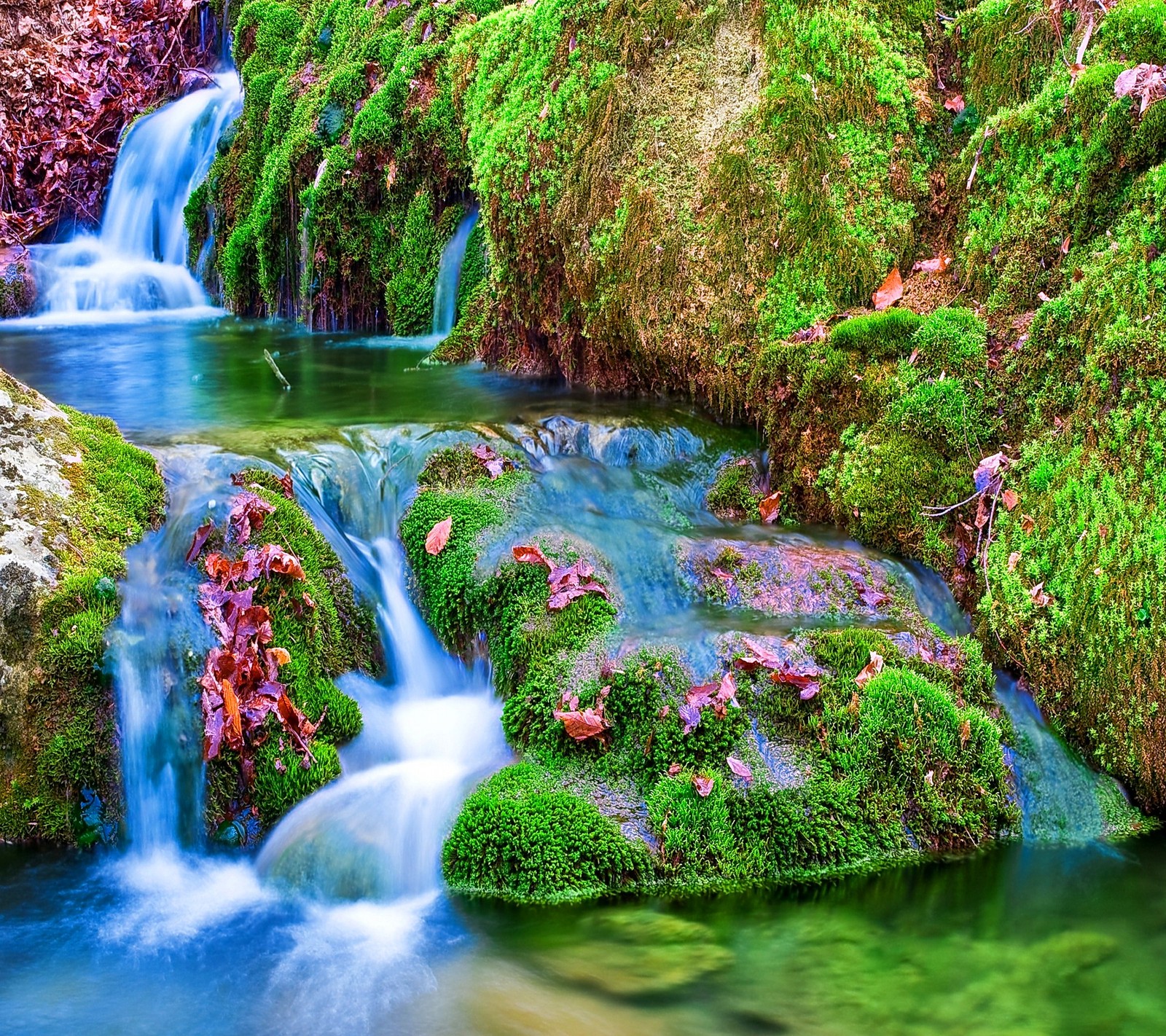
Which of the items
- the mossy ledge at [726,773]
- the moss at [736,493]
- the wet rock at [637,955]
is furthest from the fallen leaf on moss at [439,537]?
the wet rock at [637,955]

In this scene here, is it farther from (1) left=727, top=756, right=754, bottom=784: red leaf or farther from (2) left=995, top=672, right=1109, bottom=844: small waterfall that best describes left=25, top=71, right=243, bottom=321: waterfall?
(2) left=995, top=672, right=1109, bottom=844: small waterfall

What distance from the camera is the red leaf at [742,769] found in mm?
4113

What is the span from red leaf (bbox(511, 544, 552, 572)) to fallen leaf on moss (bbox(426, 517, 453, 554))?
45 cm

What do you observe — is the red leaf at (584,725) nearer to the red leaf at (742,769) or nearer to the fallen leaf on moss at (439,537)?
the red leaf at (742,769)

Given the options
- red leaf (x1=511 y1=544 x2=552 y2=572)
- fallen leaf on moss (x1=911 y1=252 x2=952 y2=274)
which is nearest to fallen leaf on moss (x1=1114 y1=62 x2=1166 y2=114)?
fallen leaf on moss (x1=911 y1=252 x2=952 y2=274)

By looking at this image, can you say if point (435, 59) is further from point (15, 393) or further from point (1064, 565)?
point (1064, 565)

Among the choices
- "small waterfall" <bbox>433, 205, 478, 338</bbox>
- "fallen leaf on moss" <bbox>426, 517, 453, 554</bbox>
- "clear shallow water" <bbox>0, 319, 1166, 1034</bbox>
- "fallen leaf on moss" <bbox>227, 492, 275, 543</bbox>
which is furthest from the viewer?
"small waterfall" <bbox>433, 205, 478, 338</bbox>

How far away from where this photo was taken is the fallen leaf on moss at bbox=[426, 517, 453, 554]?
17.4ft

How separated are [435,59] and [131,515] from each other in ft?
21.4

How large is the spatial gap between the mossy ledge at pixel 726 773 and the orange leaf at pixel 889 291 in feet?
7.08

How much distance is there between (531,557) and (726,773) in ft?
4.87

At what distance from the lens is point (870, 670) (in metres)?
4.42

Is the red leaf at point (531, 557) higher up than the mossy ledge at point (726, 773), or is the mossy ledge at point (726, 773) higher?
the red leaf at point (531, 557)

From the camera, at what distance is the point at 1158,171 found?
16.1ft
